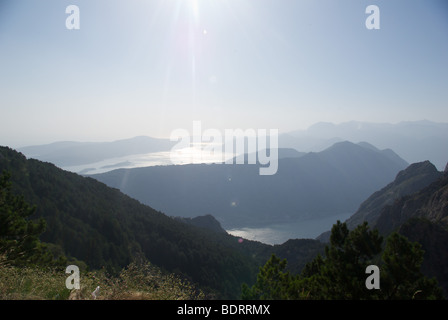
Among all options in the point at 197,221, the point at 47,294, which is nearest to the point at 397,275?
the point at 47,294

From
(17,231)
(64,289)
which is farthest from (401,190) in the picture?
(64,289)

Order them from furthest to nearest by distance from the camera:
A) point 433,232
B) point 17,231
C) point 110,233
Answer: point 110,233, point 433,232, point 17,231

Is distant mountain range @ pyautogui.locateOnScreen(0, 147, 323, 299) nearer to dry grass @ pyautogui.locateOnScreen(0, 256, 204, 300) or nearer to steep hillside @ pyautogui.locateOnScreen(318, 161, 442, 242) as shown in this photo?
dry grass @ pyautogui.locateOnScreen(0, 256, 204, 300)

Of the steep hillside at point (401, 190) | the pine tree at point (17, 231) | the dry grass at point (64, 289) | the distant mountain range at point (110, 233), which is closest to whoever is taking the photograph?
the dry grass at point (64, 289)

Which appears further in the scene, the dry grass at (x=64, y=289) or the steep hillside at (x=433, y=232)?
the steep hillside at (x=433, y=232)

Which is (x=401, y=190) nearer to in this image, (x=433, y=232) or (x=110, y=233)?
(x=433, y=232)

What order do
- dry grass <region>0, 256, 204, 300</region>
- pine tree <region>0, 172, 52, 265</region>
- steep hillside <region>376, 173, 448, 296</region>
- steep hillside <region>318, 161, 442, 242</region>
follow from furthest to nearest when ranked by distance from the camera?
steep hillside <region>318, 161, 442, 242</region> → steep hillside <region>376, 173, 448, 296</region> → pine tree <region>0, 172, 52, 265</region> → dry grass <region>0, 256, 204, 300</region>

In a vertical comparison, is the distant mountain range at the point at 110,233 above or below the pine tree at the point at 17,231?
below

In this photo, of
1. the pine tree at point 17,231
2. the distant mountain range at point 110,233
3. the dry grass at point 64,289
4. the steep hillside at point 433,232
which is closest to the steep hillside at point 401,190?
the steep hillside at point 433,232

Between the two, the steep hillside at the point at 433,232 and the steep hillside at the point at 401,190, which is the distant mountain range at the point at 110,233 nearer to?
the steep hillside at the point at 433,232

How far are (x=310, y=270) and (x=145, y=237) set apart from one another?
42146mm

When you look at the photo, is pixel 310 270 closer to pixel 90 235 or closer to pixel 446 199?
pixel 90 235

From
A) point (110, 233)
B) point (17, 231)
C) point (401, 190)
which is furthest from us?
point (401, 190)

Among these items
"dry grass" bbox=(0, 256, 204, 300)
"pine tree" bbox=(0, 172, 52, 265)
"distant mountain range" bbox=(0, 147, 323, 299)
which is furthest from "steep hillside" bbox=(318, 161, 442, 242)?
"dry grass" bbox=(0, 256, 204, 300)
